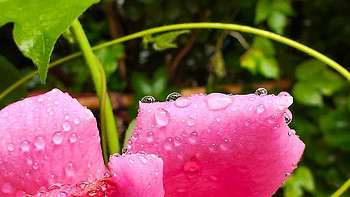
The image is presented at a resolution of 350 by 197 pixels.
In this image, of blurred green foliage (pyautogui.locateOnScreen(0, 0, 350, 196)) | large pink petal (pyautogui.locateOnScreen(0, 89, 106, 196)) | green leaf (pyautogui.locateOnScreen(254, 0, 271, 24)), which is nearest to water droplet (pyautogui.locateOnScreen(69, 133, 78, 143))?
large pink petal (pyautogui.locateOnScreen(0, 89, 106, 196))

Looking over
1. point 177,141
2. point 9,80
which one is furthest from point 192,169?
point 9,80

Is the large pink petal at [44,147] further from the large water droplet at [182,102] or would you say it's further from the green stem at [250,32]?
the green stem at [250,32]

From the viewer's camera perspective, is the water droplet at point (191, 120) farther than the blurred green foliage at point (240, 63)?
No

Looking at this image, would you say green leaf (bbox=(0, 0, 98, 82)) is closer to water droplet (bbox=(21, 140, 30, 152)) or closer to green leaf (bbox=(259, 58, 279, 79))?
water droplet (bbox=(21, 140, 30, 152))

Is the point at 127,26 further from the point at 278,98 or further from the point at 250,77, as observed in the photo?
the point at 278,98

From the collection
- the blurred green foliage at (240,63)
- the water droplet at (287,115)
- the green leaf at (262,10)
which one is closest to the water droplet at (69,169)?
the water droplet at (287,115)

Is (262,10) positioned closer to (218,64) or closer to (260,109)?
(218,64)
